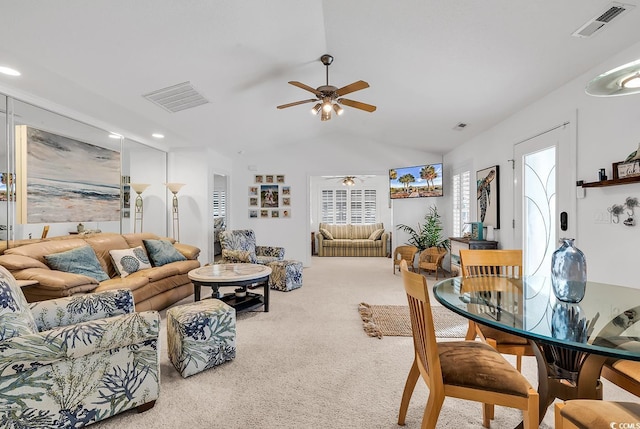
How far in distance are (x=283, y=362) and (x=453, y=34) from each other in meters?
3.02

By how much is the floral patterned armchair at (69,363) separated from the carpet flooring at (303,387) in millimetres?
168

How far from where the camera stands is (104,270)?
143 inches

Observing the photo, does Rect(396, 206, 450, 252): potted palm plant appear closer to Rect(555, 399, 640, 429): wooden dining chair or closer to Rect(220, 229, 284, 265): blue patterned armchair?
Rect(220, 229, 284, 265): blue patterned armchair

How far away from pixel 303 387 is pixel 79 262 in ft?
8.56

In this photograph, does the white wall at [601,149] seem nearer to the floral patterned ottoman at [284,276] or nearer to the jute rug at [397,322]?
the jute rug at [397,322]

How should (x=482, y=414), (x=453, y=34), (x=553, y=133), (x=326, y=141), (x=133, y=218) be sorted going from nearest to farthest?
(x=482, y=414), (x=453, y=34), (x=553, y=133), (x=133, y=218), (x=326, y=141)

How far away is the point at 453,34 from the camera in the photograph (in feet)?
8.80

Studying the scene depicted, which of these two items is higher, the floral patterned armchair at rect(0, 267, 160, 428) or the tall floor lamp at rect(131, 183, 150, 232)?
the tall floor lamp at rect(131, 183, 150, 232)

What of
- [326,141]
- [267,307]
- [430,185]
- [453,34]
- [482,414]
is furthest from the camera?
[326,141]

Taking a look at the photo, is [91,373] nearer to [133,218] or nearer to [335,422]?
[335,422]

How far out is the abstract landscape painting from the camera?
10.9 ft

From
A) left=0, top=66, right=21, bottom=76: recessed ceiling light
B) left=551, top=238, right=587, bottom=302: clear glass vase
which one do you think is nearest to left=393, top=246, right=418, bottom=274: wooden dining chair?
left=551, top=238, right=587, bottom=302: clear glass vase

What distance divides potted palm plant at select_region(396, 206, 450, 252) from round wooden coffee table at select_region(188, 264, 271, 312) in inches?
141

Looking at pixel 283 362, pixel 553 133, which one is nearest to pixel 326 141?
pixel 553 133
